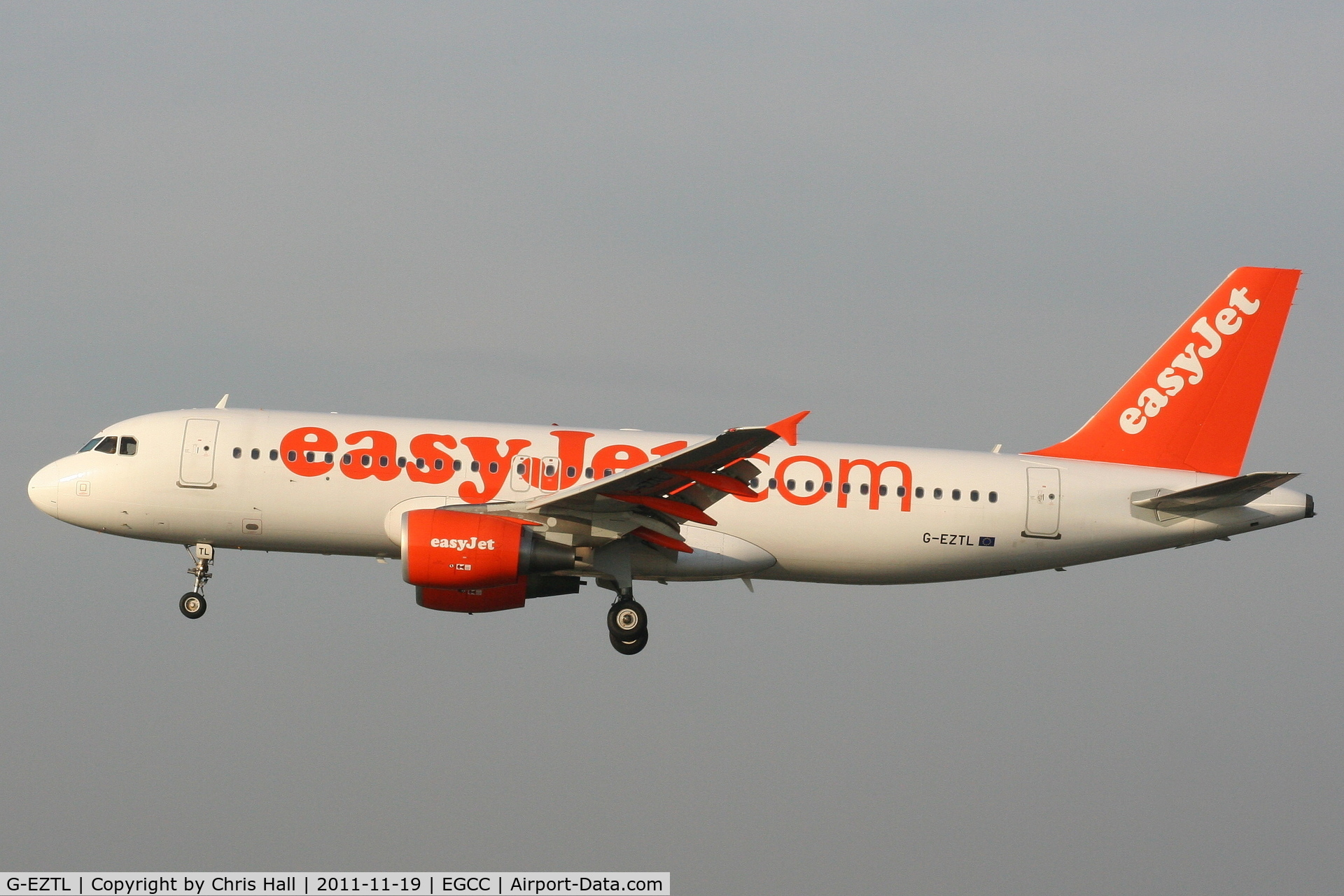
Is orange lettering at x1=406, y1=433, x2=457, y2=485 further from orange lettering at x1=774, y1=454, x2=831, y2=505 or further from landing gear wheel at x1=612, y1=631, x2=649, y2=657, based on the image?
orange lettering at x1=774, y1=454, x2=831, y2=505

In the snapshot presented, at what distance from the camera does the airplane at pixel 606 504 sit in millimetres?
29875

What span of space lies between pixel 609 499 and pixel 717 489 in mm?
2065

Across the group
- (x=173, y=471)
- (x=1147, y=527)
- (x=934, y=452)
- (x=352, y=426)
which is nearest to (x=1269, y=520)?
(x=1147, y=527)

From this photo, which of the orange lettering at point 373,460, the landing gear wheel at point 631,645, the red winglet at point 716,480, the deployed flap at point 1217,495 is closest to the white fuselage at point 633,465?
the orange lettering at point 373,460

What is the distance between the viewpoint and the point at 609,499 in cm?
2862

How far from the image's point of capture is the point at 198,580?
31.2m

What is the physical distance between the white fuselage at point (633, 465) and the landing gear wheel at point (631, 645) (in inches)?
50.1

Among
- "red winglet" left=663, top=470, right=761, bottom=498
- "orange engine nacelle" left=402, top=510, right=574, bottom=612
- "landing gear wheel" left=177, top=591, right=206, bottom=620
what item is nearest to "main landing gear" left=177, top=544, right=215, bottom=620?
"landing gear wheel" left=177, top=591, right=206, bottom=620

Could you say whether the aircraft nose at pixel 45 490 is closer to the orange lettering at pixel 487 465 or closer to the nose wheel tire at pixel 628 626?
the orange lettering at pixel 487 465

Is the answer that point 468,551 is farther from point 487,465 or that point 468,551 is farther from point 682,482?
point 682,482

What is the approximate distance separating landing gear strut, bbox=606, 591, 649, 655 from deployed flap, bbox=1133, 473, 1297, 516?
35.0ft

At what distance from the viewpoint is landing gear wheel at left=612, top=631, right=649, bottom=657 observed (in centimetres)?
3058

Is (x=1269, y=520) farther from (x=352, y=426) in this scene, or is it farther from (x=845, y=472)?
(x=352, y=426)

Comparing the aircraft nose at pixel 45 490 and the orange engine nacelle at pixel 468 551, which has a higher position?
the aircraft nose at pixel 45 490
